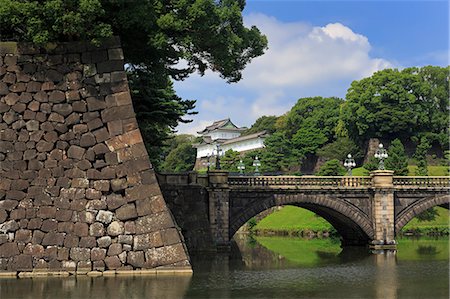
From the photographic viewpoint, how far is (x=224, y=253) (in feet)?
109

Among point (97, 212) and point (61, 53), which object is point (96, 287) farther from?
point (61, 53)

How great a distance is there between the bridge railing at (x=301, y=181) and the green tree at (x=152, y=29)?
10849mm

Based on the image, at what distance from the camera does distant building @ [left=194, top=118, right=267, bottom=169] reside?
102 m

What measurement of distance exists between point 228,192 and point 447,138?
51910 millimetres

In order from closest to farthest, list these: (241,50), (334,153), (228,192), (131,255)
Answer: (131,255), (241,50), (228,192), (334,153)

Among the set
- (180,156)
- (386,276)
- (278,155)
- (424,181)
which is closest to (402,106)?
(278,155)

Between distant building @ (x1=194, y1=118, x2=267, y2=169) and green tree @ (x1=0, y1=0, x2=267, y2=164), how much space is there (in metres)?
72.7

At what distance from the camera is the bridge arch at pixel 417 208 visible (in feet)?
125

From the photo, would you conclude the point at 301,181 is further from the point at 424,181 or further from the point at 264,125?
the point at 264,125

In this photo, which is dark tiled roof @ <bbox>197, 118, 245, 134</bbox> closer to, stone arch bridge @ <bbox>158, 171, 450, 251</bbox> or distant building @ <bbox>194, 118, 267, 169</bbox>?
distant building @ <bbox>194, 118, 267, 169</bbox>

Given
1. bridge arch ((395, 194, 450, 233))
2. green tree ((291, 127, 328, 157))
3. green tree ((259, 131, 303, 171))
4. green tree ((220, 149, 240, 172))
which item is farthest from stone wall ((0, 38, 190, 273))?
green tree ((291, 127, 328, 157))

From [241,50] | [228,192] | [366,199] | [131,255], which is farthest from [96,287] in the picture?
[366,199]

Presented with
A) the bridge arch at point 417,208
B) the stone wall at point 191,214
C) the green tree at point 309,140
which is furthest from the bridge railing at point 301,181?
the green tree at point 309,140

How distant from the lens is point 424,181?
3944cm
